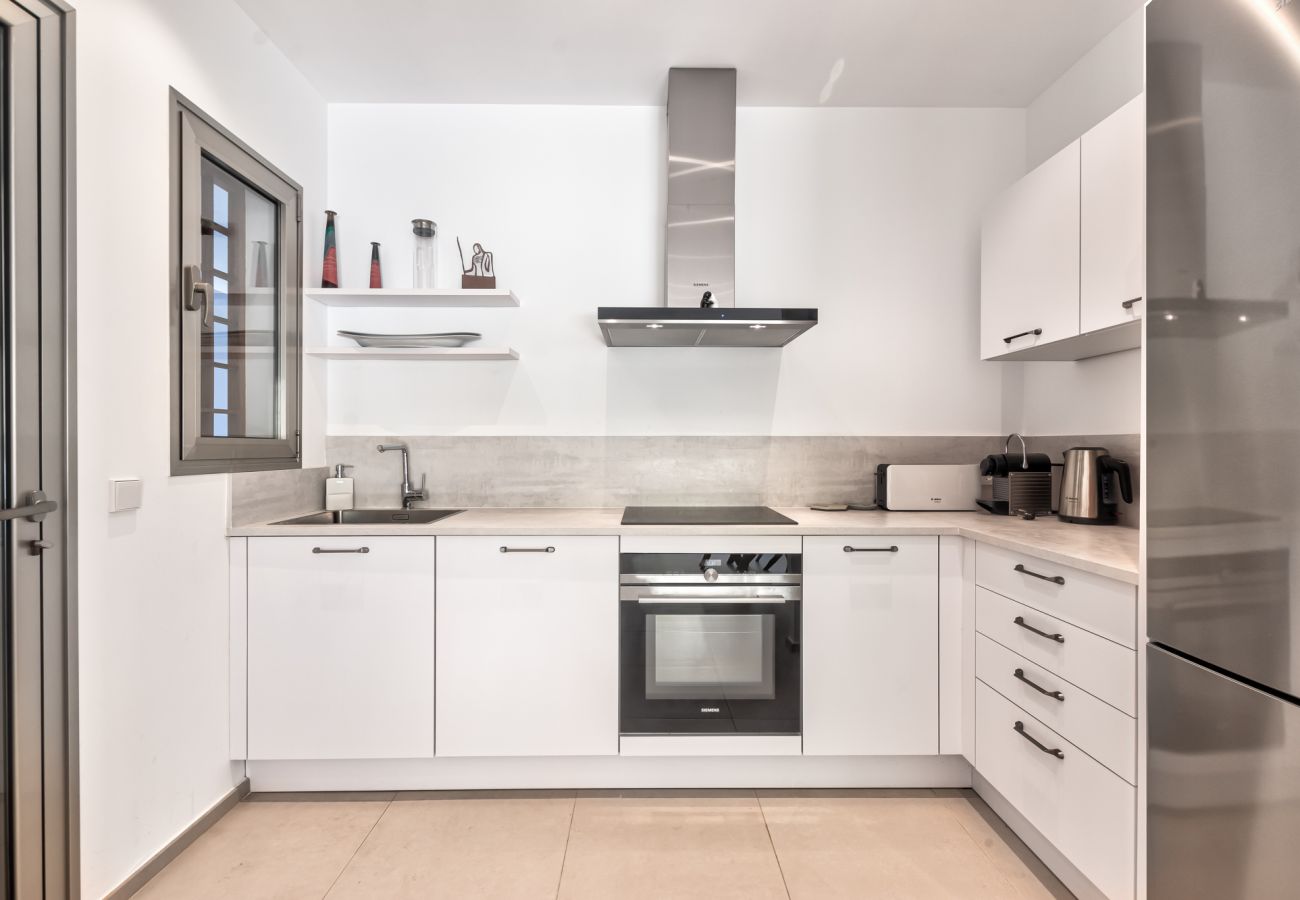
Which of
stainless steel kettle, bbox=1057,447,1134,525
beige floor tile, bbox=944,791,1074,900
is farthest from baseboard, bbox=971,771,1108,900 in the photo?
stainless steel kettle, bbox=1057,447,1134,525

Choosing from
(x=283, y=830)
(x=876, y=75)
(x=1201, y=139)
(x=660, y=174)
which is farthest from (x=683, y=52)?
(x=283, y=830)

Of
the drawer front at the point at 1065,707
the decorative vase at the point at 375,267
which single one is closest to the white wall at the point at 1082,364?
the drawer front at the point at 1065,707

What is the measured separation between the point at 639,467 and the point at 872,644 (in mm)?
1161

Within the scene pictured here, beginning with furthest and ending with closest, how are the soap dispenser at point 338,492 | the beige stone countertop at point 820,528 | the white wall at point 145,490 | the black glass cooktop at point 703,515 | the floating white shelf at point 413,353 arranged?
the soap dispenser at point 338,492 < the floating white shelf at point 413,353 < the black glass cooktop at point 703,515 < the beige stone countertop at point 820,528 < the white wall at point 145,490

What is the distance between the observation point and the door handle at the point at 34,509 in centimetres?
141

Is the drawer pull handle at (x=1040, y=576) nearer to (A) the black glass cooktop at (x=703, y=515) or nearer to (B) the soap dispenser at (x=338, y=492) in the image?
(A) the black glass cooktop at (x=703, y=515)

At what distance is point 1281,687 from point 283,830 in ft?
8.26

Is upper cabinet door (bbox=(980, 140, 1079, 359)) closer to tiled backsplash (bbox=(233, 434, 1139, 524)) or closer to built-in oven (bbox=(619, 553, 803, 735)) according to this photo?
tiled backsplash (bbox=(233, 434, 1139, 524))

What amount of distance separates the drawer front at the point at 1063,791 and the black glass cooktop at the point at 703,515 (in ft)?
2.87

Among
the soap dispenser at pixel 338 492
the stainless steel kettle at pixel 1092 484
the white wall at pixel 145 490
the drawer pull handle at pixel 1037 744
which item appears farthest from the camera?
the soap dispenser at pixel 338 492

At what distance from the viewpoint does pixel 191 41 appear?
194 centimetres

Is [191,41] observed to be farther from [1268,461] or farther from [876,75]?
[1268,461]

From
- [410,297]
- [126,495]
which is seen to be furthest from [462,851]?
[410,297]

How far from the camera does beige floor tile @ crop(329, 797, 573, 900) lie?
178cm
